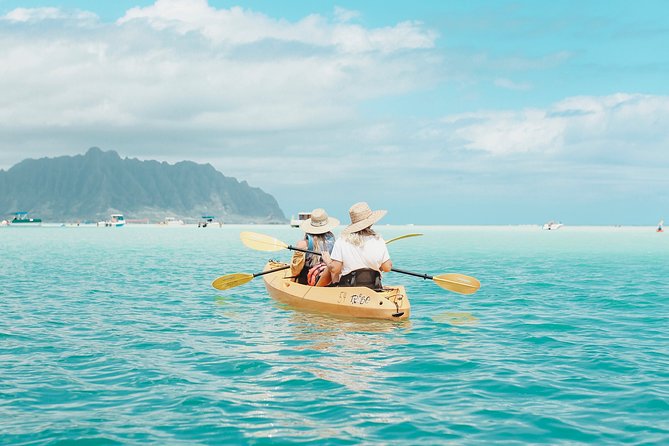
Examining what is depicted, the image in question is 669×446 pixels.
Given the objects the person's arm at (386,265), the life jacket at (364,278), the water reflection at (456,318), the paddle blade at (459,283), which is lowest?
the water reflection at (456,318)

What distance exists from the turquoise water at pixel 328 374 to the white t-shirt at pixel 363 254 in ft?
3.90

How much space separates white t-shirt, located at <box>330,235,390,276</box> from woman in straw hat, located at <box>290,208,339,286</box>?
1.17 meters

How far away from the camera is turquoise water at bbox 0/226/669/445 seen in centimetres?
637

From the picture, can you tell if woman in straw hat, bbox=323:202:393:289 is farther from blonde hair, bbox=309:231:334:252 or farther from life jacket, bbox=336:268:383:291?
blonde hair, bbox=309:231:334:252

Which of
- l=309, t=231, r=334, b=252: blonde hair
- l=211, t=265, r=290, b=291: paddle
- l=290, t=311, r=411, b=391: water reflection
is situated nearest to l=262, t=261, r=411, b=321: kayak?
l=290, t=311, r=411, b=391: water reflection

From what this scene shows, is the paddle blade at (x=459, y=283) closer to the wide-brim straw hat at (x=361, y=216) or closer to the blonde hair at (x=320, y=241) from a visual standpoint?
the blonde hair at (x=320, y=241)

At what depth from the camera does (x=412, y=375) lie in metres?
8.55

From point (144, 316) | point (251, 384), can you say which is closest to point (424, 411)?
point (251, 384)

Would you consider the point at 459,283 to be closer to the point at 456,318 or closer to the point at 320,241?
the point at 456,318

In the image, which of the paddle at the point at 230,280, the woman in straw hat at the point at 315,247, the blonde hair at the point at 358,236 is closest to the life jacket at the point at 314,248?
the woman in straw hat at the point at 315,247

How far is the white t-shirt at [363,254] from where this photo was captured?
12703 millimetres

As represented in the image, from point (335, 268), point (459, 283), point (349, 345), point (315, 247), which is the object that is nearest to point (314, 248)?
point (315, 247)

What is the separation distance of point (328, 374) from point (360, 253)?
4.54 metres

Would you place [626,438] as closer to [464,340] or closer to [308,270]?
[464,340]
